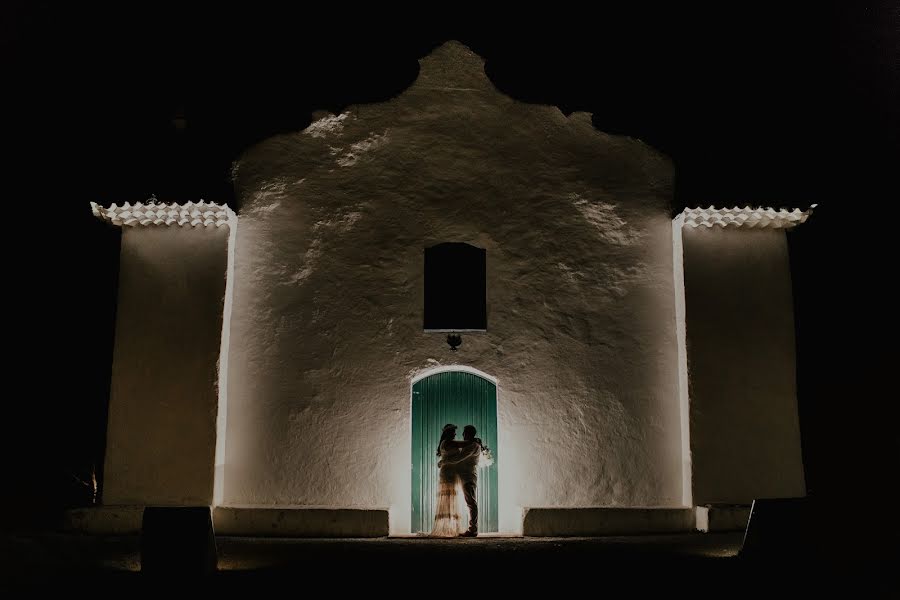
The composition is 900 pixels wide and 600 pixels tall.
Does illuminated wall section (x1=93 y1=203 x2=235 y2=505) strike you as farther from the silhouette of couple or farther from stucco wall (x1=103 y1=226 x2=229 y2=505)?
the silhouette of couple

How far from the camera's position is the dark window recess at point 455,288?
39.6 ft

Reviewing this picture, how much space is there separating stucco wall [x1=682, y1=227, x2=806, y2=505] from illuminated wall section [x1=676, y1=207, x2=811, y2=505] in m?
0.01

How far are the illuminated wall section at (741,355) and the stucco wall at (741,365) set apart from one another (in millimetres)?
12

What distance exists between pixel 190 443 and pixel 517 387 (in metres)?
4.09

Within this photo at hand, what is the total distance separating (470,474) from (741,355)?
12.3 feet

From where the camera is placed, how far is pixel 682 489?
1164 cm

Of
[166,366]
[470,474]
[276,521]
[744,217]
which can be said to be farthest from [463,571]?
[744,217]

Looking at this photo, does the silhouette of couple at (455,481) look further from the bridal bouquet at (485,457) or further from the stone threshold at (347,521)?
the stone threshold at (347,521)

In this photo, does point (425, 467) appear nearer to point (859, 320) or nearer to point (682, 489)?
point (682, 489)

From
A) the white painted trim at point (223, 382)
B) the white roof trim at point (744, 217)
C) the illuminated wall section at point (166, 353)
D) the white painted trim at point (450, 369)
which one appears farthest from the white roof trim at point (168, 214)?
the white roof trim at point (744, 217)

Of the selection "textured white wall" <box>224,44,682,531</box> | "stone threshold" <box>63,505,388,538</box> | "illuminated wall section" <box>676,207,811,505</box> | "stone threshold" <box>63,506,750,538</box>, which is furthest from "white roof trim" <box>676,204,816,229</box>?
"stone threshold" <box>63,505,388,538</box>

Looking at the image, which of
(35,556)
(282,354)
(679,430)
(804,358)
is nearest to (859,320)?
(804,358)

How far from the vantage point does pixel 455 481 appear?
440 inches

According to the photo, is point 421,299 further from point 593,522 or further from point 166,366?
point 593,522
